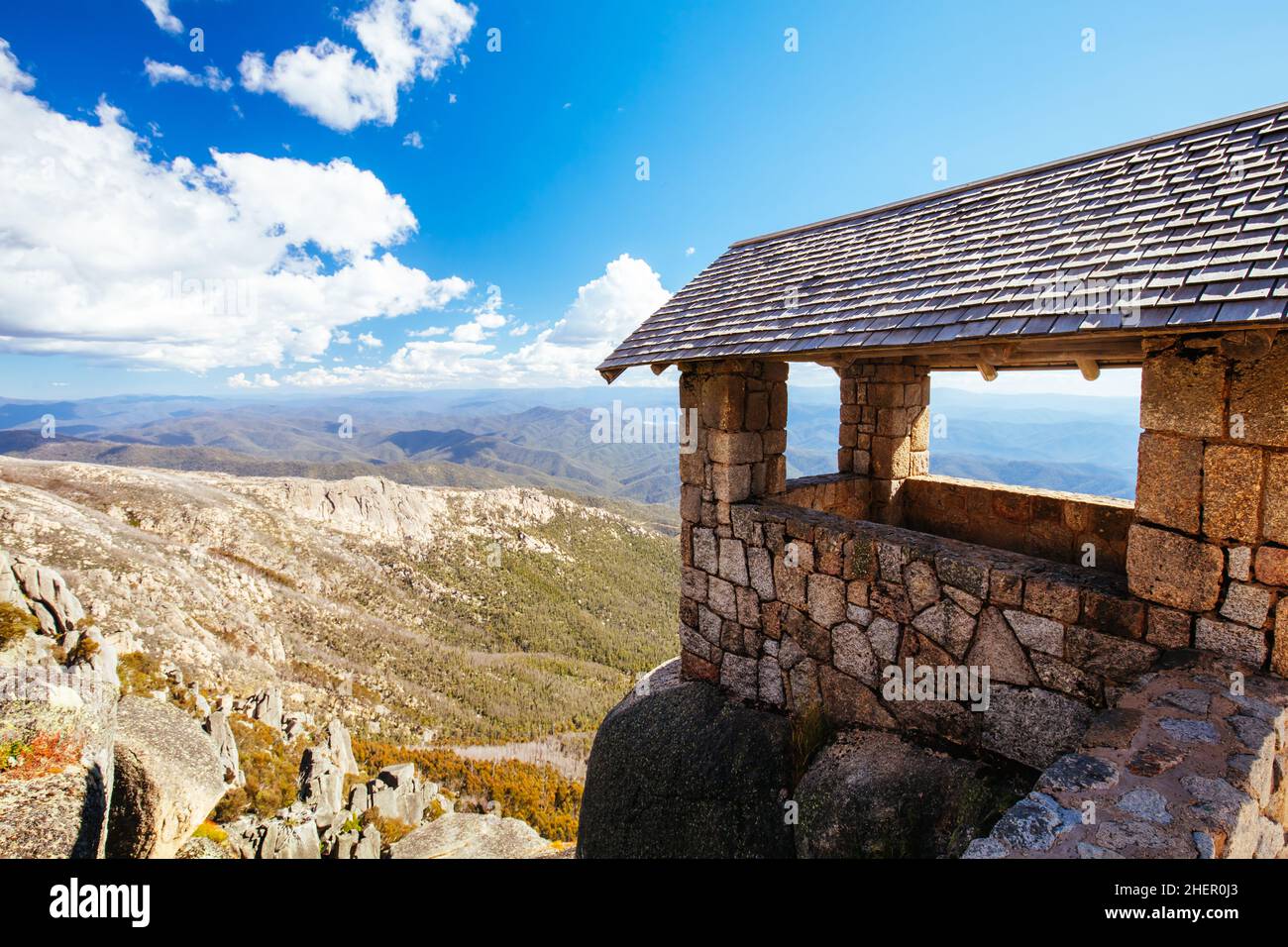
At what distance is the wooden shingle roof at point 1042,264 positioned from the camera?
3457mm

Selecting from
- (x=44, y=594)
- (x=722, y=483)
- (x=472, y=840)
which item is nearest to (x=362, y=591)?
(x=44, y=594)

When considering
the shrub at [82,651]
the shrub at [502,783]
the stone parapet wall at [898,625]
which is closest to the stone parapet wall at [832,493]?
the stone parapet wall at [898,625]

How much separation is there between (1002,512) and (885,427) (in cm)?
163

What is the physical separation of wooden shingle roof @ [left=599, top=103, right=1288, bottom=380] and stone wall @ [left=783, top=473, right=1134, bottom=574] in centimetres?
215

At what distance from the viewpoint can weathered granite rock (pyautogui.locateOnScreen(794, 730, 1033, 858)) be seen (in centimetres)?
378

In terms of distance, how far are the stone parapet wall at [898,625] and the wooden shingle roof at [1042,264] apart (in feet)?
5.17

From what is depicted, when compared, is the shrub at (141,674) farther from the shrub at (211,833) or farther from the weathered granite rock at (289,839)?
the shrub at (211,833)

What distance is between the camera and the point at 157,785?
27.6ft

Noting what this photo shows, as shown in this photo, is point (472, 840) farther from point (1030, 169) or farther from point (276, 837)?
point (1030, 169)

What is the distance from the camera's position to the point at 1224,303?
3.13 m

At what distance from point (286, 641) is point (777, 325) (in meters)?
35.5
